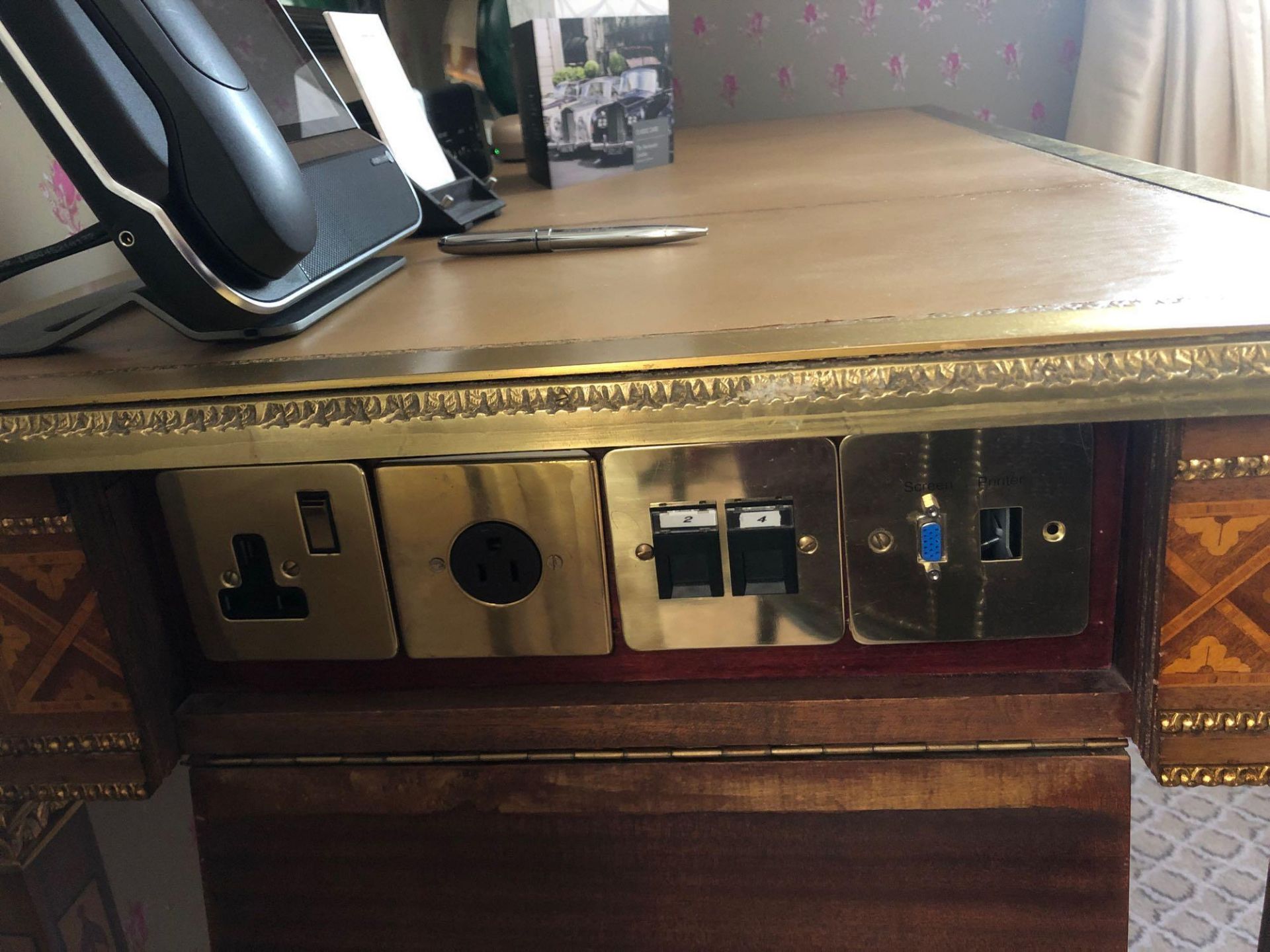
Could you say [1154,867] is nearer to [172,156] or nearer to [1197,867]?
[1197,867]

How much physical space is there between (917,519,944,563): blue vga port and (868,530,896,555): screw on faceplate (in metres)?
0.01

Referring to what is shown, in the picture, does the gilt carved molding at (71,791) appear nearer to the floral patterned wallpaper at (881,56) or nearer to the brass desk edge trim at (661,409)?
the brass desk edge trim at (661,409)

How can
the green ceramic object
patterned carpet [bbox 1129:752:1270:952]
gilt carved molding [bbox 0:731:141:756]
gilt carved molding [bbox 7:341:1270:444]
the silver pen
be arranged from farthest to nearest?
the green ceramic object < patterned carpet [bbox 1129:752:1270:952] < the silver pen < gilt carved molding [bbox 0:731:141:756] < gilt carved molding [bbox 7:341:1270:444]

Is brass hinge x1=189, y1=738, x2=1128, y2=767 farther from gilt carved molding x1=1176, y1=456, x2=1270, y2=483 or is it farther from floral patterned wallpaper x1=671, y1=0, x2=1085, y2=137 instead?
floral patterned wallpaper x1=671, y1=0, x2=1085, y2=137

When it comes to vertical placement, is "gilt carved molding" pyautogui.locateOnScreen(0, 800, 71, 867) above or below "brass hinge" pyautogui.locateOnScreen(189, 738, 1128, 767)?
below

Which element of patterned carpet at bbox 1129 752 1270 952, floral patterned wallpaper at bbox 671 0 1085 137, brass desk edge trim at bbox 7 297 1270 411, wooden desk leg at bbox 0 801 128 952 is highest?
floral patterned wallpaper at bbox 671 0 1085 137

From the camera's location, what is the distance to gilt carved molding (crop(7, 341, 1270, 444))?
1.07 ft

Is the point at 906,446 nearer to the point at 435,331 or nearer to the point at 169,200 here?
the point at 435,331

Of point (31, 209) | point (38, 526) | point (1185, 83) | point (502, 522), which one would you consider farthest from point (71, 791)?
point (1185, 83)

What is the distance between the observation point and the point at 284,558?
42 centimetres

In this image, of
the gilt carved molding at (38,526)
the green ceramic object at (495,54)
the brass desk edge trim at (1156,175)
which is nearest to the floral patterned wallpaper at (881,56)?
the green ceramic object at (495,54)

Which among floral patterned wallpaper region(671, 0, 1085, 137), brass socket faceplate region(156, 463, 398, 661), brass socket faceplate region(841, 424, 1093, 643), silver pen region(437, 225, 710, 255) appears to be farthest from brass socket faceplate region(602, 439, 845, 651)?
floral patterned wallpaper region(671, 0, 1085, 137)

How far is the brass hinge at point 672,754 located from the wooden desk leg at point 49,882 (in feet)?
0.38

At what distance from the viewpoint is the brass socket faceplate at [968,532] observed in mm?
372
